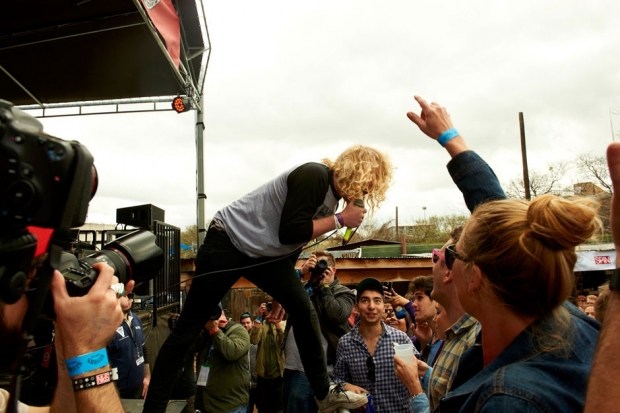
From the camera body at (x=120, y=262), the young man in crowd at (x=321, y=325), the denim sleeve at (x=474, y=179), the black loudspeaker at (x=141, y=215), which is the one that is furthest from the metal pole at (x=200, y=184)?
the denim sleeve at (x=474, y=179)

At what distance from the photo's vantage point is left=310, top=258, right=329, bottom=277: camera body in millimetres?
3674

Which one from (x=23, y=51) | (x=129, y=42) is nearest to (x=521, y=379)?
(x=129, y=42)

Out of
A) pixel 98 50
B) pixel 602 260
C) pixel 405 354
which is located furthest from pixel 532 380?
pixel 602 260

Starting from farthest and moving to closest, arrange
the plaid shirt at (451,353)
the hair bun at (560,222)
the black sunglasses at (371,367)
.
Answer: the black sunglasses at (371,367) → the plaid shirt at (451,353) → the hair bun at (560,222)

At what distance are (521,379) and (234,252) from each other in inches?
72.7

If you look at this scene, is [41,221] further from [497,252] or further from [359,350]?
[359,350]

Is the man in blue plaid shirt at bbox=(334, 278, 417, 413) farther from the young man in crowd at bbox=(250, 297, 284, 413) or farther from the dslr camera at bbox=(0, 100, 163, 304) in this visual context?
the dslr camera at bbox=(0, 100, 163, 304)

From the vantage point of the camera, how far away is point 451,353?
1.99m

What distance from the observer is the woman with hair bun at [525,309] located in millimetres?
983

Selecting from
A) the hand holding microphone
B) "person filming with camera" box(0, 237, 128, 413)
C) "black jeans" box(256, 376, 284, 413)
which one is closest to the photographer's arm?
"person filming with camera" box(0, 237, 128, 413)

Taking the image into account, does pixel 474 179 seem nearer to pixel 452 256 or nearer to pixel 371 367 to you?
pixel 452 256

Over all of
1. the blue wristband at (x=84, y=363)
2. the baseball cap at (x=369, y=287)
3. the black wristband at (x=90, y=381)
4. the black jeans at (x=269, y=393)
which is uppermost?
the blue wristband at (x=84, y=363)

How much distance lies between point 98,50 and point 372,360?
6.39m

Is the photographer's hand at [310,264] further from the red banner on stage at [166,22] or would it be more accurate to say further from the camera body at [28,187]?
the red banner on stage at [166,22]
